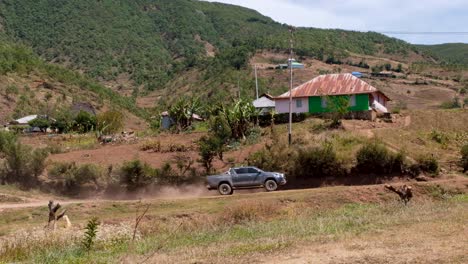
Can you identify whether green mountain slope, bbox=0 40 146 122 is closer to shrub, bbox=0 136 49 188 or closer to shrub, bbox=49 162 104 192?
shrub, bbox=0 136 49 188

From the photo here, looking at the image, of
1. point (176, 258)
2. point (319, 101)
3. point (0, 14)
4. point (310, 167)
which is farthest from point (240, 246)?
point (0, 14)

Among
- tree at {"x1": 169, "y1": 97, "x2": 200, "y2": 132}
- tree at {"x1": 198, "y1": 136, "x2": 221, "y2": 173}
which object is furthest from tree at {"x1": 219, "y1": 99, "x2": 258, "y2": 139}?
tree at {"x1": 169, "y1": 97, "x2": 200, "y2": 132}

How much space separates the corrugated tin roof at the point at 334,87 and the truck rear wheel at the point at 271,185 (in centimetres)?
1975

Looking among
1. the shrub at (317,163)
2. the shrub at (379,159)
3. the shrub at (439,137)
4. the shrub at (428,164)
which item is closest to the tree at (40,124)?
the shrub at (317,163)

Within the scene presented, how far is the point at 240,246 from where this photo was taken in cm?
1413

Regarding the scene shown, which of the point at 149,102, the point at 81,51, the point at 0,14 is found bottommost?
the point at 149,102

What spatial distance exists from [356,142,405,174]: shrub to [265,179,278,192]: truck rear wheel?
6957 millimetres

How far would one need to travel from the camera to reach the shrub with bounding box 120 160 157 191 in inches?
1581

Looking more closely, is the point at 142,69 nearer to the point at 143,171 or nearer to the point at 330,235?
the point at 143,171

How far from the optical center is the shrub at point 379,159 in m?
37.1

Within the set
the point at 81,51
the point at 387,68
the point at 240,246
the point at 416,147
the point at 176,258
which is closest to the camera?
the point at 176,258

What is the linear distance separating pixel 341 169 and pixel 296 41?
94041 mm

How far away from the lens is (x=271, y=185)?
3400cm

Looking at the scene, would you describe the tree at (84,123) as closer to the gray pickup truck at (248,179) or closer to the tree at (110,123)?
the tree at (110,123)
